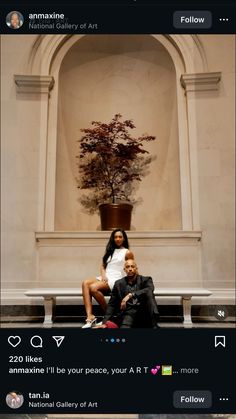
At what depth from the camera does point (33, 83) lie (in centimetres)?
396

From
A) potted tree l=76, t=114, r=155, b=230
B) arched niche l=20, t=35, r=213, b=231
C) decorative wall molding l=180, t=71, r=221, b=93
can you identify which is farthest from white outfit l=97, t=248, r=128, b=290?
decorative wall molding l=180, t=71, r=221, b=93

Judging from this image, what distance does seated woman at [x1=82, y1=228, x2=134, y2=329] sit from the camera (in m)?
2.78

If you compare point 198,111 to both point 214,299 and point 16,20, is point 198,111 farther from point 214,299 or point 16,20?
point 16,20

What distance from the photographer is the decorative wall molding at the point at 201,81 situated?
391 centimetres

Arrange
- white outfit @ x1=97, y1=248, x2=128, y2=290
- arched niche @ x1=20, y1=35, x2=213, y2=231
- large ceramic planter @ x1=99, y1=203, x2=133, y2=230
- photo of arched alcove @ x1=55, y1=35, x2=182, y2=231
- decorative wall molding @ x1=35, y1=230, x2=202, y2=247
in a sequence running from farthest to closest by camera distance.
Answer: photo of arched alcove @ x1=55, y1=35, x2=182, y2=231 → arched niche @ x1=20, y1=35, x2=213, y2=231 → large ceramic planter @ x1=99, y1=203, x2=133, y2=230 → decorative wall molding @ x1=35, y1=230, x2=202, y2=247 → white outfit @ x1=97, y1=248, x2=128, y2=290

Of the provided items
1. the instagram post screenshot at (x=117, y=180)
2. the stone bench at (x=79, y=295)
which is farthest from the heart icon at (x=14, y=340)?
the stone bench at (x=79, y=295)

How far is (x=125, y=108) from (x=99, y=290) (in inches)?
105

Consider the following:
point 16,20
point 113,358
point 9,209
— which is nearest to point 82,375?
point 113,358

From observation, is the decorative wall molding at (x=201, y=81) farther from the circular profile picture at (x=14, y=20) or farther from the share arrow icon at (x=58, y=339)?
the share arrow icon at (x=58, y=339)

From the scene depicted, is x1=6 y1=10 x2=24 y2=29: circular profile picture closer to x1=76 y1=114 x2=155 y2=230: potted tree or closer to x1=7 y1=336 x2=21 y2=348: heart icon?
x1=7 y1=336 x2=21 y2=348: heart icon

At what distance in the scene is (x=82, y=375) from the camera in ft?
2.93

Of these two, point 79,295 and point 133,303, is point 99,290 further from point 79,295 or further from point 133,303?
point 133,303

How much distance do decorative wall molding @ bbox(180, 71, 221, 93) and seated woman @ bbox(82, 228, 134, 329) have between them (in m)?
2.05

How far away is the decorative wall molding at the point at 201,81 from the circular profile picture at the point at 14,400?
377 centimetres
